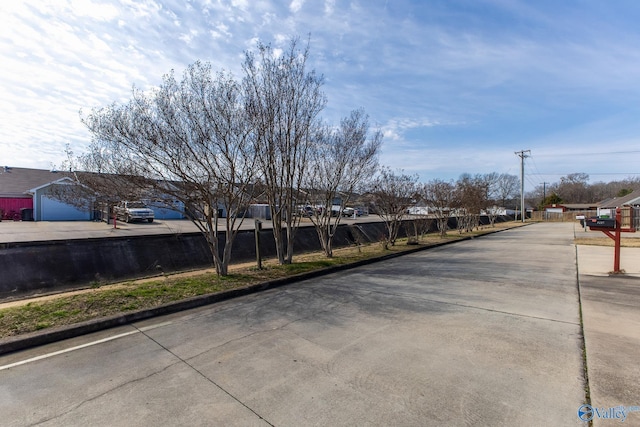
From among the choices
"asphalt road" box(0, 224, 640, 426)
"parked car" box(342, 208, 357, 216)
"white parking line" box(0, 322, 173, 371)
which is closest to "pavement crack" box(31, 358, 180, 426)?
"asphalt road" box(0, 224, 640, 426)

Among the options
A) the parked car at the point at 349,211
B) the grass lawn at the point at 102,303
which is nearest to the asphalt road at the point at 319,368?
the grass lawn at the point at 102,303

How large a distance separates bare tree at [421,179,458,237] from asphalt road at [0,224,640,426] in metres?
14.8

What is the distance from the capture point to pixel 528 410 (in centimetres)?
273

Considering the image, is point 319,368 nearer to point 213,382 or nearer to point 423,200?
point 213,382

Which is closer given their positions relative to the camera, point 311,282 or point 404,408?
point 404,408

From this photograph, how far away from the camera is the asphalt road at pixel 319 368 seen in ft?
8.91

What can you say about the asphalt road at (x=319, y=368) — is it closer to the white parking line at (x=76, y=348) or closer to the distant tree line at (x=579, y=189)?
the white parking line at (x=76, y=348)

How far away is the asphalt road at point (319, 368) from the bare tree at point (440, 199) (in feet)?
48.4

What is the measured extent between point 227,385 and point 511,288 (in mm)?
6459

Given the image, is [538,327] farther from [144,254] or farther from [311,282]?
[144,254]

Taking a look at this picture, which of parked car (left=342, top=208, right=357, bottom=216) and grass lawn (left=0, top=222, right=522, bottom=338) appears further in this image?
parked car (left=342, top=208, right=357, bottom=216)

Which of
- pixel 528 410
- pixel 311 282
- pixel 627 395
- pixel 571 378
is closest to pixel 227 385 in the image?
pixel 528 410

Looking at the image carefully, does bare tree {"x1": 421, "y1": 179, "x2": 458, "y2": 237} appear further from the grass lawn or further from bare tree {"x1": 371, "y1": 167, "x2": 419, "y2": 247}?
the grass lawn

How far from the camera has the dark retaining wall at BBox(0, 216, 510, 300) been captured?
925cm
